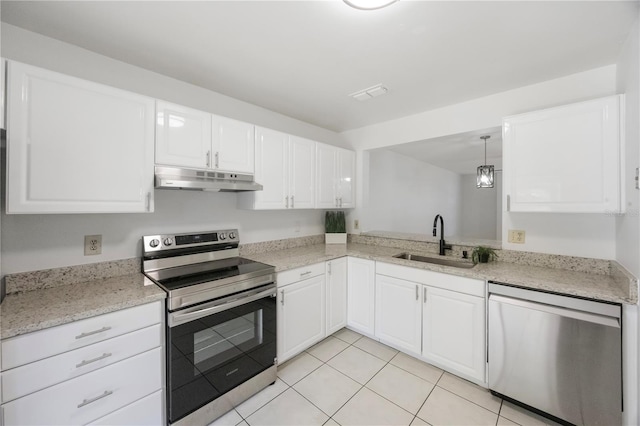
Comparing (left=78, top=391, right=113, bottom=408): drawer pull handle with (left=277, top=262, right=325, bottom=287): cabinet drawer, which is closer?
(left=78, top=391, right=113, bottom=408): drawer pull handle

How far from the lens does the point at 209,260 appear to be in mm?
2211

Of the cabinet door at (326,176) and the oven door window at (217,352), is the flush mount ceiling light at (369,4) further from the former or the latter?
the oven door window at (217,352)

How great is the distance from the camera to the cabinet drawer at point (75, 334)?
1084mm

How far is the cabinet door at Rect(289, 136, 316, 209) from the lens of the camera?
2.56 metres

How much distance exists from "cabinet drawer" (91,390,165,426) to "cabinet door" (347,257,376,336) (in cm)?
175

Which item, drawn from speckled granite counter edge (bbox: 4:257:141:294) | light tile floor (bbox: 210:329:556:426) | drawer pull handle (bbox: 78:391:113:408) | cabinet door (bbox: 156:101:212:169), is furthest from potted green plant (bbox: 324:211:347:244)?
drawer pull handle (bbox: 78:391:113:408)

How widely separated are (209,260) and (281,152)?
3.81 ft

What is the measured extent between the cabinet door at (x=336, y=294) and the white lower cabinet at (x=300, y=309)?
9cm

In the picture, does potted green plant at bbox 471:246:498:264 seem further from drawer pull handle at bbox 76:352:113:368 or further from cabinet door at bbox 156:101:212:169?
drawer pull handle at bbox 76:352:113:368

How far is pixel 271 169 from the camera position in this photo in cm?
239

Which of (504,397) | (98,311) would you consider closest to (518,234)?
(504,397)

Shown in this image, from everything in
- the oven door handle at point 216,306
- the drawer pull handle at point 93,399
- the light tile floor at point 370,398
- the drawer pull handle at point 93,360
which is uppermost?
the oven door handle at point 216,306

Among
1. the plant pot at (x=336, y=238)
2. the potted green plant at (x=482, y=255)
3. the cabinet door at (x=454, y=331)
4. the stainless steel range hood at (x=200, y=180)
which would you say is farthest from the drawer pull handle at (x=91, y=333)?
the potted green plant at (x=482, y=255)

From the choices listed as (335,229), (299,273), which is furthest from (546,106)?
(299,273)
